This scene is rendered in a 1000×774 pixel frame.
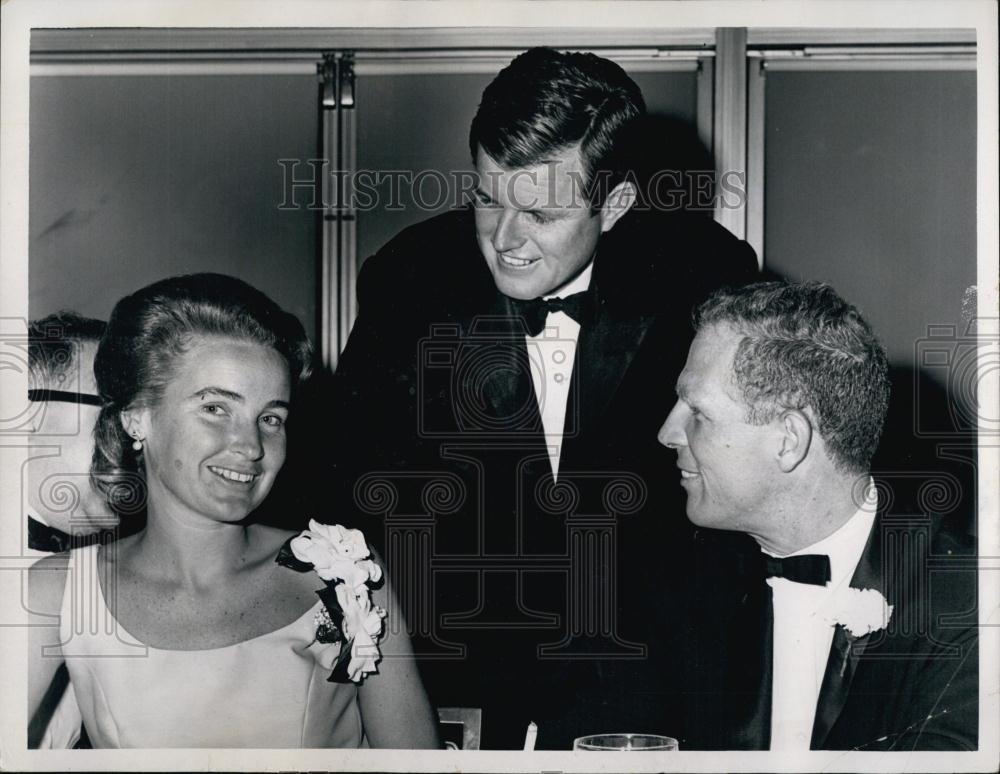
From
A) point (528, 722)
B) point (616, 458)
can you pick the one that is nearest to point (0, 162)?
point (616, 458)

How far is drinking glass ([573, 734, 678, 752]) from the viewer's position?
190cm

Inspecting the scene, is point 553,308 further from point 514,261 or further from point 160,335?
point 160,335

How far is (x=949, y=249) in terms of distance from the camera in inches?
78.1

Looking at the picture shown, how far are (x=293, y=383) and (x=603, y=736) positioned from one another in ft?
2.79

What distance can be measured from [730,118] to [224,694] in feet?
4.59

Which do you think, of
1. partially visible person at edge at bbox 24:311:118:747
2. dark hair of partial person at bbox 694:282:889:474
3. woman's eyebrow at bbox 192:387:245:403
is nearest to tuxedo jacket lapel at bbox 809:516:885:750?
dark hair of partial person at bbox 694:282:889:474

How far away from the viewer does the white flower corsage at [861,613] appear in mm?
1919

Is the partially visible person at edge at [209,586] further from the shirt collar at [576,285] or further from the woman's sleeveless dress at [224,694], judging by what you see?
the shirt collar at [576,285]

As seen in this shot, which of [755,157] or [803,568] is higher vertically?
[755,157]

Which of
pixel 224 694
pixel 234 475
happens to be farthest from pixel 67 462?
pixel 224 694

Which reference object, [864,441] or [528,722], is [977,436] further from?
[528,722]

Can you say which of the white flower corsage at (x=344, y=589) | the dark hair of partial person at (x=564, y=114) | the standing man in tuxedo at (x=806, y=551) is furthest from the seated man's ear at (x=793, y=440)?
the white flower corsage at (x=344, y=589)

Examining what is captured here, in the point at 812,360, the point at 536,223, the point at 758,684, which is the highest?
the point at 536,223

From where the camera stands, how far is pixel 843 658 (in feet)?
6.29
